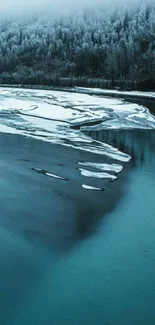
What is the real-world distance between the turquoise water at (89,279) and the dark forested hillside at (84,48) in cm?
5327

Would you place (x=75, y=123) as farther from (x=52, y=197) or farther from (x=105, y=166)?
(x=52, y=197)

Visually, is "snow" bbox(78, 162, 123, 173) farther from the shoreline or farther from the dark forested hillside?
the dark forested hillside

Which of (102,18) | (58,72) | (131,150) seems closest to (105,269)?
(131,150)

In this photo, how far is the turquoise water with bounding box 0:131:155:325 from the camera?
226 inches

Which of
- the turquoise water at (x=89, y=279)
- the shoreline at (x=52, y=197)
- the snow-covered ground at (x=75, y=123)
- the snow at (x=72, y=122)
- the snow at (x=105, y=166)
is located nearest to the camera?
the turquoise water at (x=89, y=279)

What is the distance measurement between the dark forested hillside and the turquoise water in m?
53.3

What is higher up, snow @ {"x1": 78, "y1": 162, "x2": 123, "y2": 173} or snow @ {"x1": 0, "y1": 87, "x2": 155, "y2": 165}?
snow @ {"x1": 78, "y1": 162, "x2": 123, "y2": 173}

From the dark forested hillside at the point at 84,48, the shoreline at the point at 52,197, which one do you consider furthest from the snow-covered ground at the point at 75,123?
the dark forested hillside at the point at 84,48

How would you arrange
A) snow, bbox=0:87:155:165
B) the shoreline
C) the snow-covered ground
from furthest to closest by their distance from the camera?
1. snow, bbox=0:87:155:165
2. the snow-covered ground
3. the shoreline

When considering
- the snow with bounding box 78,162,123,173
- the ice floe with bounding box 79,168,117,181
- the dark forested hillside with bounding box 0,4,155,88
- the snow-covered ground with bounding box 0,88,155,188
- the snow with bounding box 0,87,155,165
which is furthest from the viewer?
the dark forested hillside with bounding box 0,4,155,88

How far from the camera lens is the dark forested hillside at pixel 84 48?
80438 millimetres

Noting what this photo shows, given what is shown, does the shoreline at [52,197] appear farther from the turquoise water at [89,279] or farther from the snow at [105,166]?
the turquoise water at [89,279]

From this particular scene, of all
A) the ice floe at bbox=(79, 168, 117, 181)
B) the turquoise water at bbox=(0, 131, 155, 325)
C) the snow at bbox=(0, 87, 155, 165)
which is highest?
the ice floe at bbox=(79, 168, 117, 181)

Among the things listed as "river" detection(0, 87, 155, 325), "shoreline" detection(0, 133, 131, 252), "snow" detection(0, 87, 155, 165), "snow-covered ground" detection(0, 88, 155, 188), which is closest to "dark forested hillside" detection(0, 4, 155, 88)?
"snow" detection(0, 87, 155, 165)
